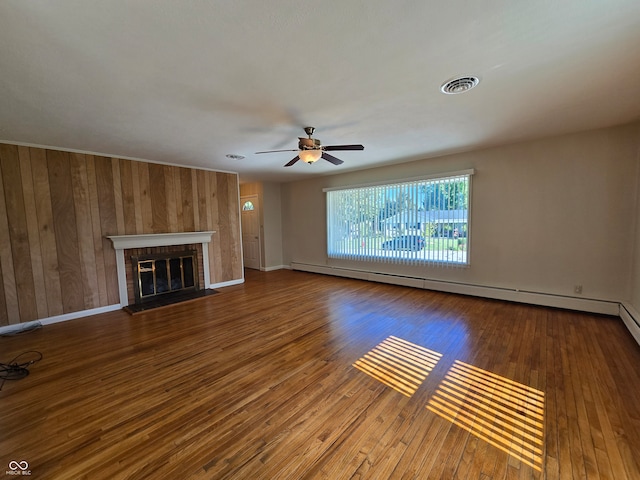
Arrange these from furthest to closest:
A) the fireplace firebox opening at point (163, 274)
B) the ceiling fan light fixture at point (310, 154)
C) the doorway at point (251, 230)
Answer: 1. the doorway at point (251, 230)
2. the fireplace firebox opening at point (163, 274)
3. the ceiling fan light fixture at point (310, 154)

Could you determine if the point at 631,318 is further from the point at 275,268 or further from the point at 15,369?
the point at 275,268

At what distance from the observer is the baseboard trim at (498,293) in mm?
3617

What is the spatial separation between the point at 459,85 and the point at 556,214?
2.89 meters

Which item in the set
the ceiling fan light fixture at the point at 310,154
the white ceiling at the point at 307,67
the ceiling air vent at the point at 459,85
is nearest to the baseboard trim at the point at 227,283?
the white ceiling at the point at 307,67

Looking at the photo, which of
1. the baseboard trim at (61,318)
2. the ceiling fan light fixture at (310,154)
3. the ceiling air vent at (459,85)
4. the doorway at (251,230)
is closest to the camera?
the ceiling air vent at (459,85)

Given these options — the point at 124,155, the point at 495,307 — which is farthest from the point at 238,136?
the point at 495,307

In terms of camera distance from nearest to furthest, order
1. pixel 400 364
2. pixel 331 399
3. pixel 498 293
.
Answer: pixel 331 399 < pixel 400 364 < pixel 498 293

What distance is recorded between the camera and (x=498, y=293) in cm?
438

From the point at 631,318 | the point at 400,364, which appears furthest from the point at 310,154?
the point at 631,318

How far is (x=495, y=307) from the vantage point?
4086mm

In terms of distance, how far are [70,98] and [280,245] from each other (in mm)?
5808

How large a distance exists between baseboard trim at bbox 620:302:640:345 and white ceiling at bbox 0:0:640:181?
7.53 feet

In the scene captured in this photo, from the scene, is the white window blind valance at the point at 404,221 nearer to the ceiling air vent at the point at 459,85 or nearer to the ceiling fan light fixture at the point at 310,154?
the ceiling air vent at the point at 459,85

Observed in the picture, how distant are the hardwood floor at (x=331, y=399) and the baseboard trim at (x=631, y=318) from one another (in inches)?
4.3
